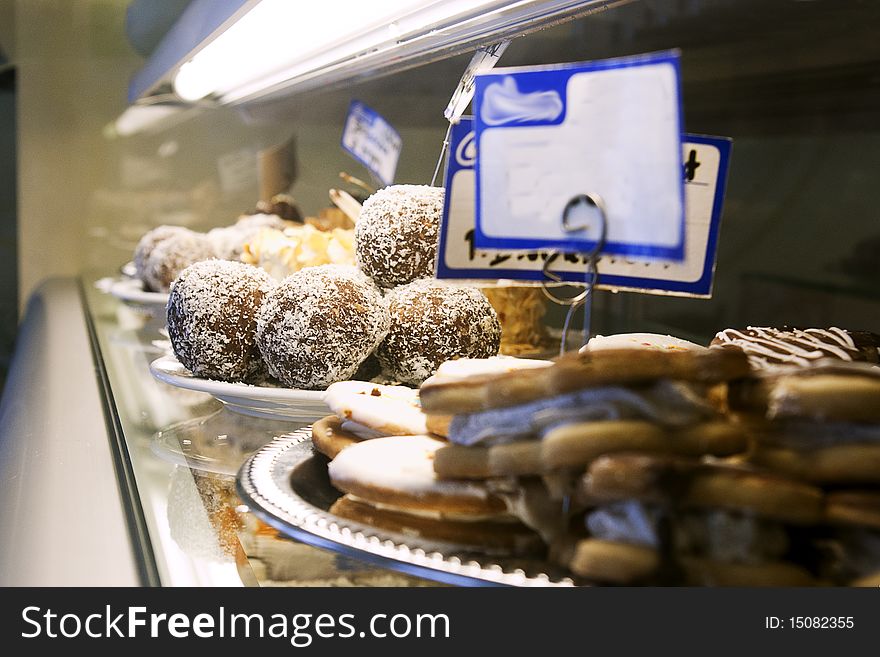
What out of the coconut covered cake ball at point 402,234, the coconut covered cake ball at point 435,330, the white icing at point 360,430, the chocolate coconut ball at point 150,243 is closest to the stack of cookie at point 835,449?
the white icing at point 360,430

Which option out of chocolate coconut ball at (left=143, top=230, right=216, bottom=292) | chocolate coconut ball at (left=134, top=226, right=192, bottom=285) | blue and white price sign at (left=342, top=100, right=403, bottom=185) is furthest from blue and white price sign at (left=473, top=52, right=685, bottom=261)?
chocolate coconut ball at (left=134, top=226, right=192, bottom=285)

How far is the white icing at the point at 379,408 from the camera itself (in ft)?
2.97

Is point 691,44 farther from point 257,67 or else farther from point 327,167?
point 257,67

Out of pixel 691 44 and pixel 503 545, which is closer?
pixel 503 545

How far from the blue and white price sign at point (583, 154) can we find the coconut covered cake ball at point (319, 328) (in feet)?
1.34

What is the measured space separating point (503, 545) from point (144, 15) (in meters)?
2.87

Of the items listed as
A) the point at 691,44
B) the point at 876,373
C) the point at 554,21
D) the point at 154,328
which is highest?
the point at 691,44

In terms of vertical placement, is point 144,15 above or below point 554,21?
above

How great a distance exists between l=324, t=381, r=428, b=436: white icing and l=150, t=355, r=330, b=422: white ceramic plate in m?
0.20

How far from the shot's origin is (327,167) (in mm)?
3318

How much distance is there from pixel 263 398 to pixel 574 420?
687 millimetres

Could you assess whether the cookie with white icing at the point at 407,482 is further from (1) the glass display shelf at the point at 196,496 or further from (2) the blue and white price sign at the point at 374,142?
(2) the blue and white price sign at the point at 374,142

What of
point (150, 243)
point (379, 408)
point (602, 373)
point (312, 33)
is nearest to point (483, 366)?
point (379, 408)

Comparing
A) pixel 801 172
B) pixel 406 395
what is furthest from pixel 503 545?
pixel 801 172
